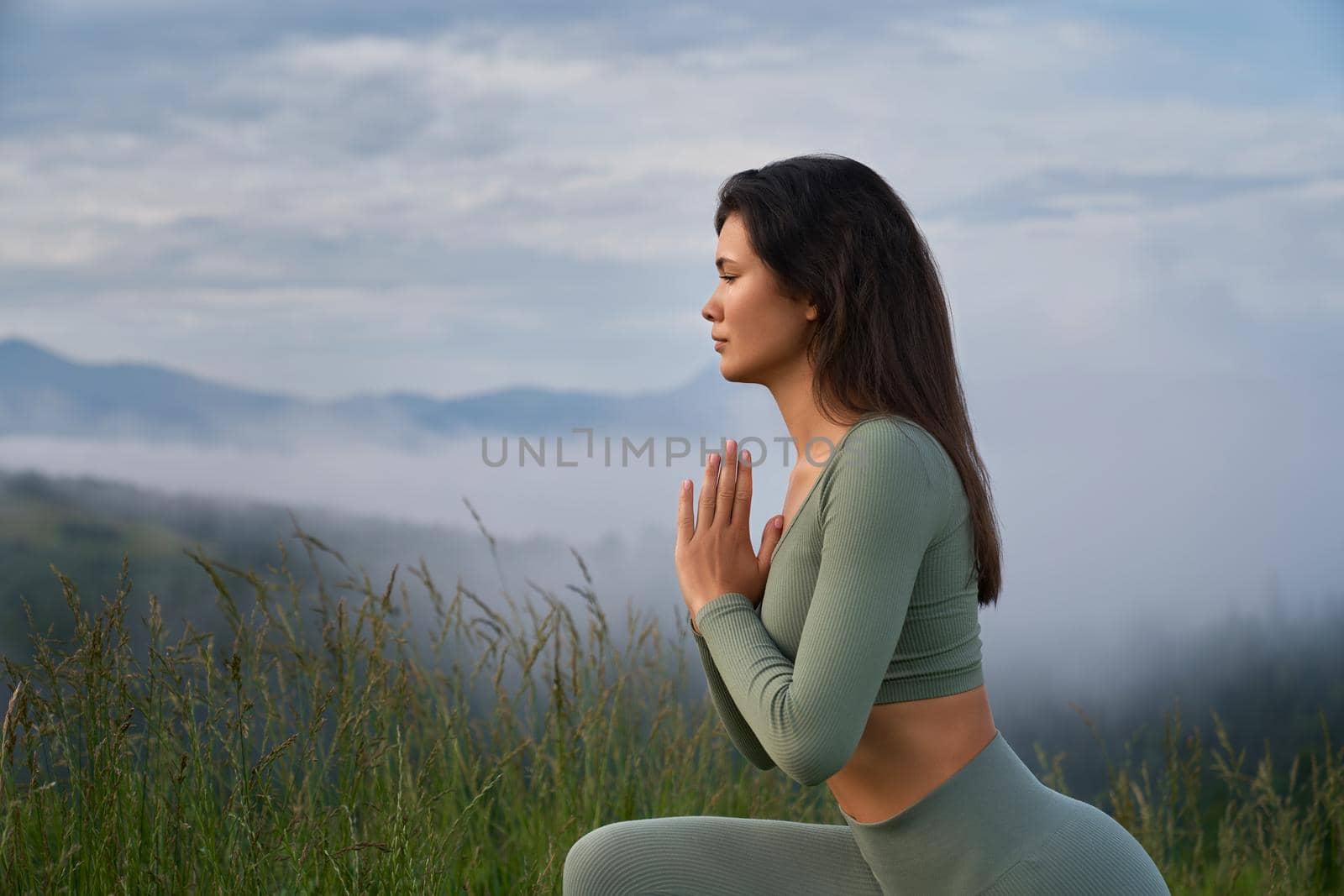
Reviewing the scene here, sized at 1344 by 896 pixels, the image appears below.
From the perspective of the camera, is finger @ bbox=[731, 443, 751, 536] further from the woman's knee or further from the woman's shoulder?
the woman's knee

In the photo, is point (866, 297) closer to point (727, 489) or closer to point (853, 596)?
point (727, 489)

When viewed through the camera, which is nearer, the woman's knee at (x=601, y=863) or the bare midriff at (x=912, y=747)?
the bare midriff at (x=912, y=747)

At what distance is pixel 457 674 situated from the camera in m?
3.81

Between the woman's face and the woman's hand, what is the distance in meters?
0.15

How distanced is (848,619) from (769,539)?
343mm

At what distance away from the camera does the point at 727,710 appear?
214 cm

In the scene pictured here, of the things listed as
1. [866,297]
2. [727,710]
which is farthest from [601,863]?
[866,297]

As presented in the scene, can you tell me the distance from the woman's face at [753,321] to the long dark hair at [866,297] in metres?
0.02

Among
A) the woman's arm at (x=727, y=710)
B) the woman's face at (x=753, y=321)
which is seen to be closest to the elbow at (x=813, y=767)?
the woman's arm at (x=727, y=710)

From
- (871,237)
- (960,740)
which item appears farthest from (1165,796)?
(871,237)

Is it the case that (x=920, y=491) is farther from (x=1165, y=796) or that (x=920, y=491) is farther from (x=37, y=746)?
(x=1165, y=796)

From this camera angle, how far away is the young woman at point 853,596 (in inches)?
67.3

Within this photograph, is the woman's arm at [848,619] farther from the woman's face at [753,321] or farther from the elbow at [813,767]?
the woman's face at [753,321]

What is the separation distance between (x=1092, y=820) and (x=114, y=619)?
1.85 metres
